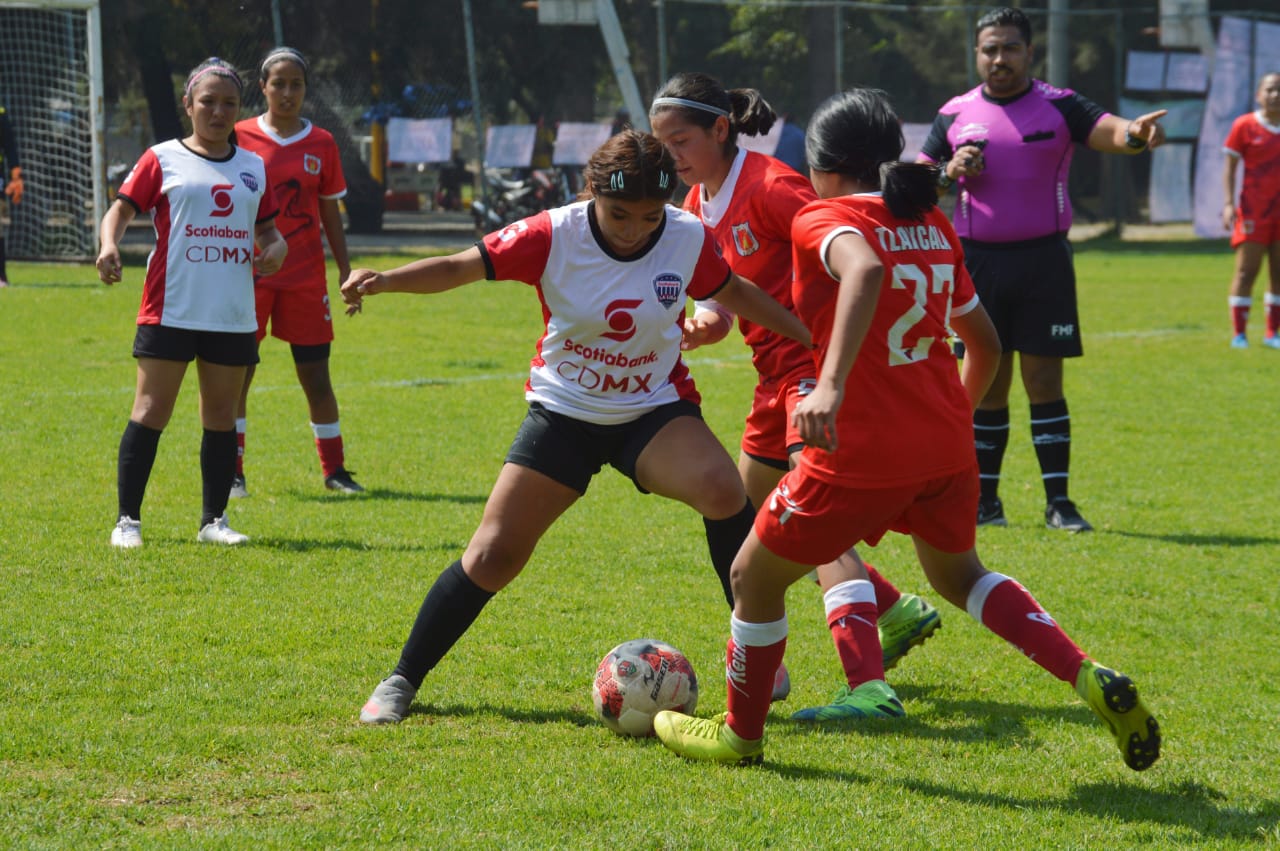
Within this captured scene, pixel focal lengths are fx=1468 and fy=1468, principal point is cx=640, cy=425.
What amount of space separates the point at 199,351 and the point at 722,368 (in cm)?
683

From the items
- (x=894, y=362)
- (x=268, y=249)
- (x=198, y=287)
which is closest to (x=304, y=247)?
(x=268, y=249)

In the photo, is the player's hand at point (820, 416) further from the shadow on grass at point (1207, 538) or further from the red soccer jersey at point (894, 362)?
the shadow on grass at point (1207, 538)

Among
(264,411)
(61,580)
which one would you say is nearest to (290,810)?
(61,580)

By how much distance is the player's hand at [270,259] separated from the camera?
272 inches

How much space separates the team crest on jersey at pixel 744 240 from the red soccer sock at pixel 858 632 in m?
1.17

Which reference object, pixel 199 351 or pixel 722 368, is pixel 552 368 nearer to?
pixel 199 351

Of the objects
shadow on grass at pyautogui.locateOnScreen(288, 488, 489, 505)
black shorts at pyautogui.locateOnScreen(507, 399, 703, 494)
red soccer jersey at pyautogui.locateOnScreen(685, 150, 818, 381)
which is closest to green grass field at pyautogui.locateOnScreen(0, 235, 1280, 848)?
shadow on grass at pyautogui.locateOnScreen(288, 488, 489, 505)

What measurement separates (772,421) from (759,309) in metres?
0.59

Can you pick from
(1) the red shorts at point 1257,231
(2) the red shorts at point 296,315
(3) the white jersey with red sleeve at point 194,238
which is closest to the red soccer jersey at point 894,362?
(3) the white jersey with red sleeve at point 194,238

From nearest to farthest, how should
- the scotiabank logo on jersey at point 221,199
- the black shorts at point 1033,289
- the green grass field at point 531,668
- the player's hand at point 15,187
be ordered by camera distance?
the green grass field at point 531,668 < the scotiabank logo on jersey at point 221,199 < the black shorts at point 1033,289 < the player's hand at point 15,187

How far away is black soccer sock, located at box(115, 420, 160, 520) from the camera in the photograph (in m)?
6.58

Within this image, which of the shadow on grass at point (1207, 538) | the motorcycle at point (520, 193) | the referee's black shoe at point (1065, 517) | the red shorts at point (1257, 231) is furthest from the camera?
the motorcycle at point (520, 193)

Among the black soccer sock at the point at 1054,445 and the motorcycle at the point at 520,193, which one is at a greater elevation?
the motorcycle at the point at 520,193

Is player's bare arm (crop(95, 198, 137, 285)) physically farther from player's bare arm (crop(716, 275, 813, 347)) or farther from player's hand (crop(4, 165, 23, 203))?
player's hand (crop(4, 165, 23, 203))
